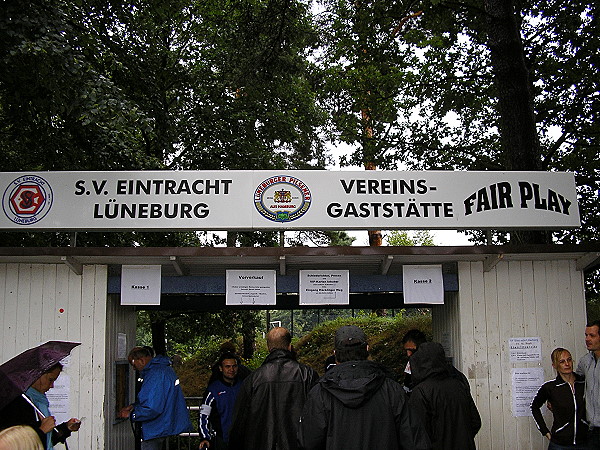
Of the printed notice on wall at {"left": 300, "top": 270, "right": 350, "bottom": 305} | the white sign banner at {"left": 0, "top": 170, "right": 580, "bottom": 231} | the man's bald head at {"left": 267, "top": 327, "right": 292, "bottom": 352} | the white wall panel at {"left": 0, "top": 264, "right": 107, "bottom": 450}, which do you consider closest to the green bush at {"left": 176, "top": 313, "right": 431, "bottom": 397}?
the white sign banner at {"left": 0, "top": 170, "right": 580, "bottom": 231}

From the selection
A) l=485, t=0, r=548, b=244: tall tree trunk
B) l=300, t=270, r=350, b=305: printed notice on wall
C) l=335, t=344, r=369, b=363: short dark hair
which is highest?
l=485, t=0, r=548, b=244: tall tree trunk

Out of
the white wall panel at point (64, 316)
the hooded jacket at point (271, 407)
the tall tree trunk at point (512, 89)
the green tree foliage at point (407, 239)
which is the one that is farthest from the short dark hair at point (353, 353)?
the green tree foliage at point (407, 239)

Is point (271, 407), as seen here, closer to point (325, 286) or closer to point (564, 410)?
point (325, 286)

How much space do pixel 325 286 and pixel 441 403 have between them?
257cm

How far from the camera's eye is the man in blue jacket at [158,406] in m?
6.95

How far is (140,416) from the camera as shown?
22.6ft

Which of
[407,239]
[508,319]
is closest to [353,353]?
[508,319]

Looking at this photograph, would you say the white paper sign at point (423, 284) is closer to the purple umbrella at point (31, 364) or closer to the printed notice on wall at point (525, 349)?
the printed notice on wall at point (525, 349)

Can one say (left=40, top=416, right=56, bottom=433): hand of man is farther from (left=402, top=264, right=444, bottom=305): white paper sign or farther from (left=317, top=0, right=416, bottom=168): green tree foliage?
(left=317, top=0, right=416, bottom=168): green tree foliage

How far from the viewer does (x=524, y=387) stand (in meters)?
7.68

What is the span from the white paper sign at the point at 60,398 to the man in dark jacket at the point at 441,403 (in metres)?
4.16

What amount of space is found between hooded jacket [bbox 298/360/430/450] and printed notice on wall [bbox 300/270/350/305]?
11.8 ft

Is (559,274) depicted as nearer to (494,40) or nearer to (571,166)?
(494,40)

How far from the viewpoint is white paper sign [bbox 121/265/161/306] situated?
771cm
